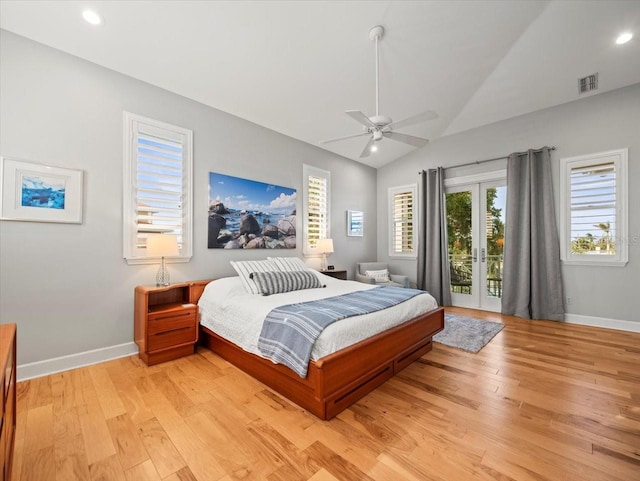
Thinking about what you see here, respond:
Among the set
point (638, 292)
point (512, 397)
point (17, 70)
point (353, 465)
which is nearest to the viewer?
point (353, 465)

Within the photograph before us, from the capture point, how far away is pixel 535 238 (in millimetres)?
4410

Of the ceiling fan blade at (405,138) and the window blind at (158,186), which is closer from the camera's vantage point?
the ceiling fan blade at (405,138)

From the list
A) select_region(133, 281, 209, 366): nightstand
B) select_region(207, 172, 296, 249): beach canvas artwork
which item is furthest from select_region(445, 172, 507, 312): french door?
select_region(133, 281, 209, 366): nightstand

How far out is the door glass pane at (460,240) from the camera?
530 centimetres

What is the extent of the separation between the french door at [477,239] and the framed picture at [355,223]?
5.69 feet

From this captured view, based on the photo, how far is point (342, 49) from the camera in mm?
3086

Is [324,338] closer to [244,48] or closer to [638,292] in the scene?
[244,48]

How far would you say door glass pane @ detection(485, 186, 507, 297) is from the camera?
4.94 metres

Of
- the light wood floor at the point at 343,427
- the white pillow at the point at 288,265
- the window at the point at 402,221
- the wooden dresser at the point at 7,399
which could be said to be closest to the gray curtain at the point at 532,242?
the light wood floor at the point at 343,427

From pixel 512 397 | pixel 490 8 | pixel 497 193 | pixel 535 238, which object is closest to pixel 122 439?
pixel 512 397

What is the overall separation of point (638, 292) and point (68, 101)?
7.17 meters

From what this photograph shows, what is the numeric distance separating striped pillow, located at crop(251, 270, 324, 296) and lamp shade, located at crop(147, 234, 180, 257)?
0.91 meters

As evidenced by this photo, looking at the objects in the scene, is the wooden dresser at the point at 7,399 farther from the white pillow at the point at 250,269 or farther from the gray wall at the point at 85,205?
the white pillow at the point at 250,269

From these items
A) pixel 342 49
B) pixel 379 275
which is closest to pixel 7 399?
pixel 342 49
